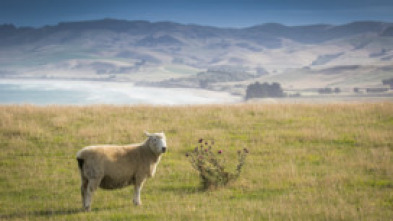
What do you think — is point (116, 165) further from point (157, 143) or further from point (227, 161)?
point (227, 161)

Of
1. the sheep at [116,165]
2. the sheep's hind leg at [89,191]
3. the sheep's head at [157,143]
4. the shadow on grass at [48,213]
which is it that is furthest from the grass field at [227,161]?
the sheep's head at [157,143]

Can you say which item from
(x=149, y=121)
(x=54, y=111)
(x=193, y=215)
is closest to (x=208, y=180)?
(x=193, y=215)

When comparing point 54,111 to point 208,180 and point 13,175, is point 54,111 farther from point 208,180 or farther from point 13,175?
point 208,180

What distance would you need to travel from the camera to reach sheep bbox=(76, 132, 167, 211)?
34.4ft

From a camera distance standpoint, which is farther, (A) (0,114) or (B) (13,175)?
(A) (0,114)

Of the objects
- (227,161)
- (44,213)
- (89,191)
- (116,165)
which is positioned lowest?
(44,213)

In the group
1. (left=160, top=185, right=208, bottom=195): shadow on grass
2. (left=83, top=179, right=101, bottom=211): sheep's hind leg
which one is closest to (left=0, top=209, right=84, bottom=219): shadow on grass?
(left=83, top=179, right=101, bottom=211): sheep's hind leg

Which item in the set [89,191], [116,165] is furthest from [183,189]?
[89,191]

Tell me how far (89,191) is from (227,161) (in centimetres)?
715

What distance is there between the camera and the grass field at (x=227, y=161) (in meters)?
10.9

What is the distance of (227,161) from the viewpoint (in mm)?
16719

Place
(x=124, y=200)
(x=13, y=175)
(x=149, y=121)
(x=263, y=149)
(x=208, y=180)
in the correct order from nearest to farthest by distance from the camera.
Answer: (x=124, y=200) < (x=208, y=180) < (x=13, y=175) < (x=263, y=149) < (x=149, y=121)

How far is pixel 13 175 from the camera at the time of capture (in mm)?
15039

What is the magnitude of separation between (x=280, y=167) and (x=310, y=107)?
13.9 meters
